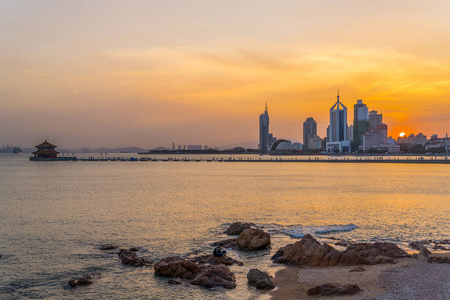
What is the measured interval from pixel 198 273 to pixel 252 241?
606 cm

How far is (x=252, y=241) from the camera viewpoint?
24.2 metres

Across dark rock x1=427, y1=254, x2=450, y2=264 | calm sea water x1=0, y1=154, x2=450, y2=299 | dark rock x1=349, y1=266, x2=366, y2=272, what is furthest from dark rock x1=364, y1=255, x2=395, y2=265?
calm sea water x1=0, y1=154, x2=450, y2=299

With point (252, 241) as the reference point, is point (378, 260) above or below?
below

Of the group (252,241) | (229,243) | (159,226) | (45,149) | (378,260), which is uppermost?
(45,149)

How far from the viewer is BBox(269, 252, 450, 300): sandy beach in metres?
16.0

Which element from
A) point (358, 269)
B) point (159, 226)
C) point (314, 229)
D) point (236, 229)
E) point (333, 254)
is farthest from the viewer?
point (159, 226)

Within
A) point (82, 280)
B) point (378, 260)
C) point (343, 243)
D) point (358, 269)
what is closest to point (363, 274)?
point (358, 269)

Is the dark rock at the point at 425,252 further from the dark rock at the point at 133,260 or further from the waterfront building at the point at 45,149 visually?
the waterfront building at the point at 45,149

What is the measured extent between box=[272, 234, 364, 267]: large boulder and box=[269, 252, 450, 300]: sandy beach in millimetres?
588

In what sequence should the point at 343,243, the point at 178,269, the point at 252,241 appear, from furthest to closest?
the point at 343,243, the point at 252,241, the point at 178,269

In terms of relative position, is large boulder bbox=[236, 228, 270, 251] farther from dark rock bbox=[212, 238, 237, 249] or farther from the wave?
the wave

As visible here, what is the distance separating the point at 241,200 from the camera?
161ft

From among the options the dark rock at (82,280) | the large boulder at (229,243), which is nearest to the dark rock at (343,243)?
the large boulder at (229,243)

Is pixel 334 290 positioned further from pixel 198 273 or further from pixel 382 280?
pixel 198 273
